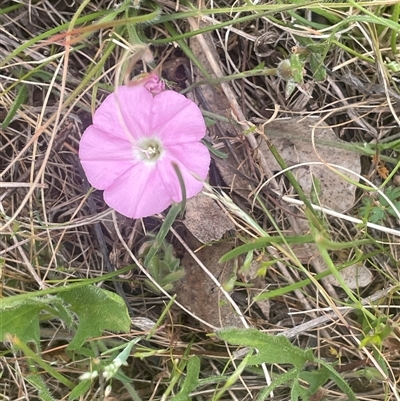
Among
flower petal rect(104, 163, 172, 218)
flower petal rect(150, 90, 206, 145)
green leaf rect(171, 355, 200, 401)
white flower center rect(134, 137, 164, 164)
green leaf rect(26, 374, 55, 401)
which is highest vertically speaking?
flower petal rect(150, 90, 206, 145)

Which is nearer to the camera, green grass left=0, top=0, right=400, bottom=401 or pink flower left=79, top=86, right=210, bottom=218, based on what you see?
pink flower left=79, top=86, right=210, bottom=218

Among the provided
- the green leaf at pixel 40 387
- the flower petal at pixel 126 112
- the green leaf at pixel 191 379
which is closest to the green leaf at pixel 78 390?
the green leaf at pixel 40 387

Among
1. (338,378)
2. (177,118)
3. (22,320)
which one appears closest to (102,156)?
(177,118)

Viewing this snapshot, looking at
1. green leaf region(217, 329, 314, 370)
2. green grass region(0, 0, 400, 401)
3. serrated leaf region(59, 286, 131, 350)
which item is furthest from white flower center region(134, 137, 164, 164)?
green leaf region(217, 329, 314, 370)

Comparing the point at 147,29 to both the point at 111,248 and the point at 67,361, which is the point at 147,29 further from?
the point at 67,361

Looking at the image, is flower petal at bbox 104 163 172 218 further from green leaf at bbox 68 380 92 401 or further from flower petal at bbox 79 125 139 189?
green leaf at bbox 68 380 92 401

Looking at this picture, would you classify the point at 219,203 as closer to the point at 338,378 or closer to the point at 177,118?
the point at 177,118

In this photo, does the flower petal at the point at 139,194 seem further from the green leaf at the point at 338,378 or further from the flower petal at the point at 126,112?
the green leaf at the point at 338,378
